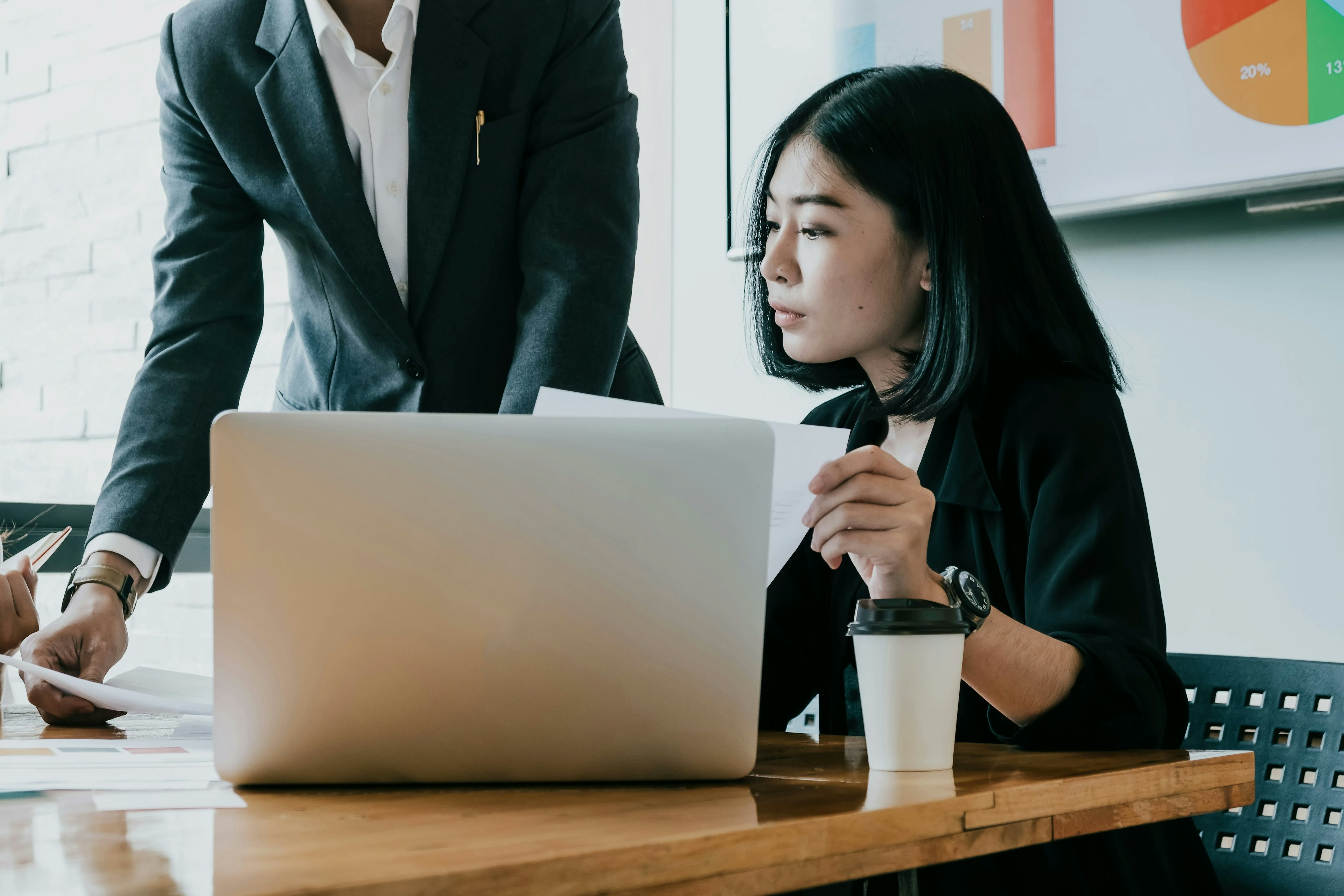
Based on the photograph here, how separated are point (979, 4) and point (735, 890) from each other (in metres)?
1.67

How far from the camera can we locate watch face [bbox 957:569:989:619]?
0.70 m

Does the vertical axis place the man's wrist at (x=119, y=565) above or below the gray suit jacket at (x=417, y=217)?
below

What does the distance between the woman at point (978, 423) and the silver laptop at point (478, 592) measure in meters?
0.17

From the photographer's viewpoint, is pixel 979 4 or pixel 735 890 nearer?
pixel 735 890

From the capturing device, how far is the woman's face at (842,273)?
3.73ft

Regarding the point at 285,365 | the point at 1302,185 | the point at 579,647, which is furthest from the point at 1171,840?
the point at 285,365

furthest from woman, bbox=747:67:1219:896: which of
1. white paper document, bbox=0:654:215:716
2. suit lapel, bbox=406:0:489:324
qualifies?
white paper document, bbox=0:654:215:716

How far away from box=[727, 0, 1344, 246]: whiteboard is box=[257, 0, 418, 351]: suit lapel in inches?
19.2

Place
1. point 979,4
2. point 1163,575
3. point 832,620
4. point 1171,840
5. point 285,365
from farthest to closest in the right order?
point 979,4
point 1163,575
point 285,365
point 832,620
point 1171,840

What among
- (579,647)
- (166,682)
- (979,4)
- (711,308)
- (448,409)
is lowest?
(166,682)

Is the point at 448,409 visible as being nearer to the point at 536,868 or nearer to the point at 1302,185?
the point at 536,868

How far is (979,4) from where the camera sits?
183 cm

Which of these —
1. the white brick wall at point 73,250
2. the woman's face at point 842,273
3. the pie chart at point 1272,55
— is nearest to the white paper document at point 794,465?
the woman's face at point 842,273

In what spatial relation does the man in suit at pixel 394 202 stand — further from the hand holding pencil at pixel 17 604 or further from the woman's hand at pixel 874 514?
the woman's hand at pixel 874 514
